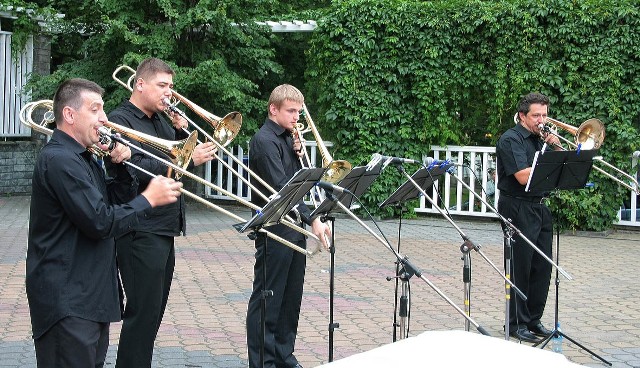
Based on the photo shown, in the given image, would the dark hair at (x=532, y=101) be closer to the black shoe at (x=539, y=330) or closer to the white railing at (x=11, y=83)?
the black shoe at (x=539, y=330)

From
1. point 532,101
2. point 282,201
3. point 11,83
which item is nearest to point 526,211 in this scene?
point 532,101

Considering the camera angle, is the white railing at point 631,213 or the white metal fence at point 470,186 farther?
the white metal fence at point 470,186

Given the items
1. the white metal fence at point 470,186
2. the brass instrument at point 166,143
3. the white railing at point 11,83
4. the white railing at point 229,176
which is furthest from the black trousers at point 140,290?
the white railing at point 11,83

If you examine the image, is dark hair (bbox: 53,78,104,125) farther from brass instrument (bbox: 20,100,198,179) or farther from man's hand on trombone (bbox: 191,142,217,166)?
man's hand on trombone (bbox: 191,142,217,166)

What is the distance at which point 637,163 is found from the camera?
1321cm

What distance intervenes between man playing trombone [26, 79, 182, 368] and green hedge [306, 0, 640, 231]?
34.1 feet

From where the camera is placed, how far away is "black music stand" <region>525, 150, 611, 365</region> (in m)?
6.75

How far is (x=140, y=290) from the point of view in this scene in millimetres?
5102

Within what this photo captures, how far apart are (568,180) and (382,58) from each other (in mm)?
7913

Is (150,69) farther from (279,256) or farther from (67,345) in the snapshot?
(67,345)

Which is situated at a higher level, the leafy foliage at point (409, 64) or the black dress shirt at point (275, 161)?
the leafy foliage at point (409, 64)

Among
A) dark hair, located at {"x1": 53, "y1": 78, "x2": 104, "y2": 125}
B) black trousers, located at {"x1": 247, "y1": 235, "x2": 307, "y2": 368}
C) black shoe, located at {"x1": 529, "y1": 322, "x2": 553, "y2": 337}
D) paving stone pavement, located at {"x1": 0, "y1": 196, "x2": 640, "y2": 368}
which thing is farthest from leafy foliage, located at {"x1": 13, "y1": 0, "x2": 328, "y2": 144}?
dark hair, located at {"x1": 53, "y1": 78, "x2": 104, "y2": 125}

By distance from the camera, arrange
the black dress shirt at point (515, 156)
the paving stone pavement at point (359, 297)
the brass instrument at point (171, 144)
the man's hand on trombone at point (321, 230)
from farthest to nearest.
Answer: the black dress shirt at point (515, 156)
the paving stone pavement at point (359, 297)
the man's hand on trombone at point (321, 230)
the brass instrument at point (171, 144)

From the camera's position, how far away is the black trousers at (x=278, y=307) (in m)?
5.92
